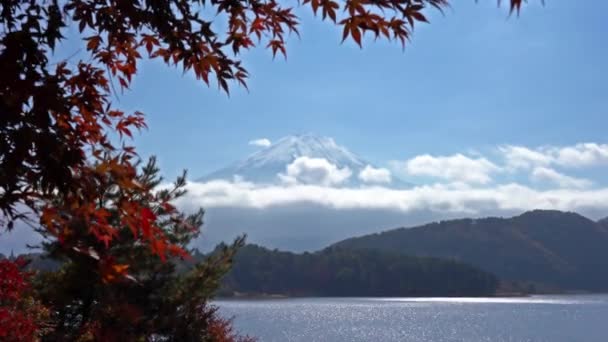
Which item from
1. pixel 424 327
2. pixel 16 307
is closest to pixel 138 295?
pixel 16 307

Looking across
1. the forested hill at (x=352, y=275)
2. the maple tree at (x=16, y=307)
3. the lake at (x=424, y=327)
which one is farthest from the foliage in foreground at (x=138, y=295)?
the forested hill at (x=352, y=275)


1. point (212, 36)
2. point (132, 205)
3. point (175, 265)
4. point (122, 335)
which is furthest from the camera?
point (175, 265)

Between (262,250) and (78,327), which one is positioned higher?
(262,250)

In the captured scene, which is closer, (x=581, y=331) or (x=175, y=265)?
(x=175, y=265)

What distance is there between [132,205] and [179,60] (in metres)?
1.31

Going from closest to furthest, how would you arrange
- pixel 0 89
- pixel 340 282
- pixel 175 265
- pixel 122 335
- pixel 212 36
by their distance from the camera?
pixel 0 89, pixel 212 36, pixel 122 335, pixel 175 265, pixel 340 282

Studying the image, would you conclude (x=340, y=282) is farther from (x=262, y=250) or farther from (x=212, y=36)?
(x=212, y=36)

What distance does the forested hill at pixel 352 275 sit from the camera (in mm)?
179625

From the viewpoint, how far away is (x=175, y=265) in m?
17.8

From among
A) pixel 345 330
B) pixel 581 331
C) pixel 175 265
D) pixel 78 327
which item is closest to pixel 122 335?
pixel 78 327

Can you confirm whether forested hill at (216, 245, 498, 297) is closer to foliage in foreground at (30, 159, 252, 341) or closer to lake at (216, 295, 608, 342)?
lake at (216, 295, 608, 342)

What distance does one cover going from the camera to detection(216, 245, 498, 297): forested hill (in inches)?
7072

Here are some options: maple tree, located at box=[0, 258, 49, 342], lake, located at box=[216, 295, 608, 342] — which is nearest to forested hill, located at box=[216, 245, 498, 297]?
lake, located at box=[216, 295, 608, 342]

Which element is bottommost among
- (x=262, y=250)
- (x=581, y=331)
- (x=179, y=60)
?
Result: (x=581, y=331)
